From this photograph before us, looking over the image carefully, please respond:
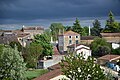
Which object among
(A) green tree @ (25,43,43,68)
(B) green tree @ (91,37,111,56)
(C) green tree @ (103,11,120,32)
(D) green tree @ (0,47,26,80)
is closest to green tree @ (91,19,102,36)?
(C) green tree @ (103,11,120,32)

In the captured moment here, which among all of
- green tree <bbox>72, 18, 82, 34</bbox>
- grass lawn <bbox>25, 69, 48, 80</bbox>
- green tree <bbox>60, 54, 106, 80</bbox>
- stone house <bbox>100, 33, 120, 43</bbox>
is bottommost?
grass lawn <bbox>25, 69, 48, 80</bbox>

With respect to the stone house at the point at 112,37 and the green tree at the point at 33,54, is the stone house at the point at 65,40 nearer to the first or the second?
the stone house at the point at 112,37

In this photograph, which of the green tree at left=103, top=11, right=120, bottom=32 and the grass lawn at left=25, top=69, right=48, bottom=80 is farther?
the green tree at left=103, top=11, right=120, bottom=32

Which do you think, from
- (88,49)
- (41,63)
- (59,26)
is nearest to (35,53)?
(41,63)

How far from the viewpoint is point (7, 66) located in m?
35.2

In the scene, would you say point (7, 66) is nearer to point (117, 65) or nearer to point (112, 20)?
point (117, 65)

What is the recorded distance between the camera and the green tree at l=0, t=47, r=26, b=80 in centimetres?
3441

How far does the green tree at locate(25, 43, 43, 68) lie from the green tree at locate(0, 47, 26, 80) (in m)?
16.4

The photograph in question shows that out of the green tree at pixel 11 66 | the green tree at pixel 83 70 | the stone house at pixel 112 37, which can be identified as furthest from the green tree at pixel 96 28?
the green tree at pixel 83 70

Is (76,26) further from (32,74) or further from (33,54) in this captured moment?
(32,74)

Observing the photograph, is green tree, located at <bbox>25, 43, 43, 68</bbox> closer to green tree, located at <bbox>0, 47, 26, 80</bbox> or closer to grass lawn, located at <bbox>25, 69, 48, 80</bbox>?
grass lawn, located at <bbox>25, 69, 48, 80</bbox>

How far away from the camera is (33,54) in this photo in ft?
181

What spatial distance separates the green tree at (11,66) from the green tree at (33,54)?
16.4m

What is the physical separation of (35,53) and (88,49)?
977 cm
